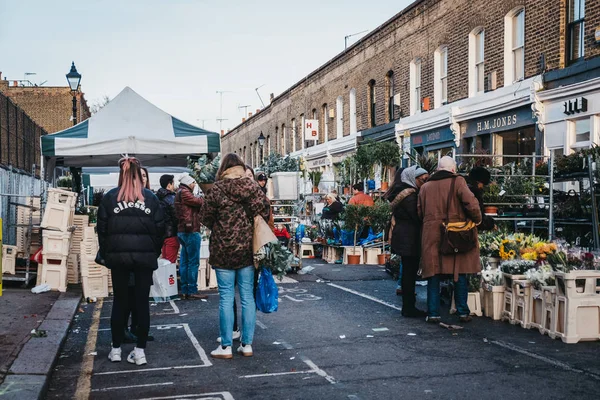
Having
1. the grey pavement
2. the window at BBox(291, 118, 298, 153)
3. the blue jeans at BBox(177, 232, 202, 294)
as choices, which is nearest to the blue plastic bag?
the grey pavement

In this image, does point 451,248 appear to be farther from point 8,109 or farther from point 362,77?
point 362,77

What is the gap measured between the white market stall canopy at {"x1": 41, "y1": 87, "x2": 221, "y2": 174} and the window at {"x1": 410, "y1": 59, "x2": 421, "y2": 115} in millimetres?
13396

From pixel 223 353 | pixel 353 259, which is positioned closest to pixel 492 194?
pixel 353 259

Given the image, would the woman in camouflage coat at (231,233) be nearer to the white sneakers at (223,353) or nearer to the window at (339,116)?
the white sneakers at (223,353)

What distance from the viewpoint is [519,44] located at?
18609 mm

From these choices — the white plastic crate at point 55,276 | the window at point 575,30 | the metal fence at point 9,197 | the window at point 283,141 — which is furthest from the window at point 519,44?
the window at point 283,141

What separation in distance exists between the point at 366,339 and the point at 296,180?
1286 cm

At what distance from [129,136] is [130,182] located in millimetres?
6589

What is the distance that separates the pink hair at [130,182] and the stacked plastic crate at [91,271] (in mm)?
4570

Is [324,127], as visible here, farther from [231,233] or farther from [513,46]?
[231,233]

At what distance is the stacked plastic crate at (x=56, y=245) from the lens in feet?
38.2

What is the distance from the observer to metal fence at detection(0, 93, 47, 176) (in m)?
20.9

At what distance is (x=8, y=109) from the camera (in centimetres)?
2188

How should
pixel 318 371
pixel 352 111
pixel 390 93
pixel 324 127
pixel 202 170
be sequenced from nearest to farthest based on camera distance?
1. pixel 318 371
2. pixel 202 170
3. pixel 390 93
4. pixel 352 111
5. pixel 324 127
